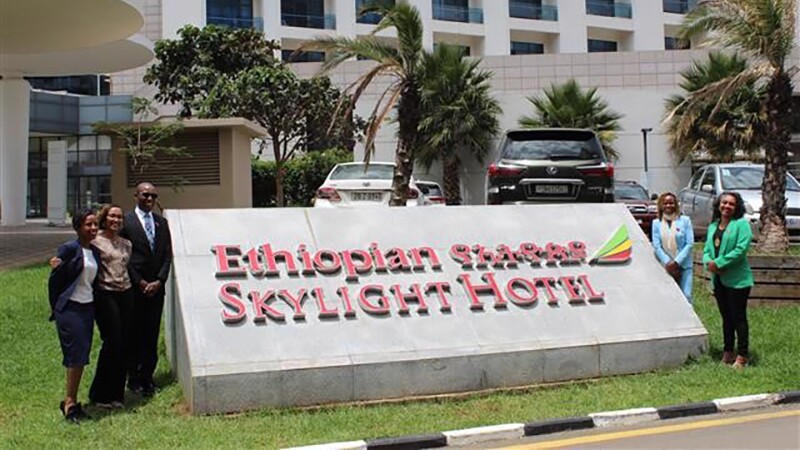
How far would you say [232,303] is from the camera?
6.89m

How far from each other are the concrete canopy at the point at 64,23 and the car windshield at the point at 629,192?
Result: 13.0 meters

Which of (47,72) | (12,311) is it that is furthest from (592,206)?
(47,72)

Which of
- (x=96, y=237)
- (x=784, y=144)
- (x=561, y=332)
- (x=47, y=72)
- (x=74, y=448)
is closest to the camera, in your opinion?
(x=74, y=448)

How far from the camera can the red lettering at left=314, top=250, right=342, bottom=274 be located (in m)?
7.45

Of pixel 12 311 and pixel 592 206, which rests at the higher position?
pixel 592 206

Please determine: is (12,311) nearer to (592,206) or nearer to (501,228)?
(501,228)

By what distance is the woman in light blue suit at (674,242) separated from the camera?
8.40 m

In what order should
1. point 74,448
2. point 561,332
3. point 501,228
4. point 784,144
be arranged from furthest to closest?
point 784,144
point 501,228
point 561,332
point 74,448

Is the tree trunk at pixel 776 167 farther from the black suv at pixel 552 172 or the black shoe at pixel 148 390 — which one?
the black shoe at pixel 148 390

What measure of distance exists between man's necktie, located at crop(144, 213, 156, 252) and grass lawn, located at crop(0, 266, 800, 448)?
134cm

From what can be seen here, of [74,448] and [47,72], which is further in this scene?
[47,72]

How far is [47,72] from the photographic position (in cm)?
2936

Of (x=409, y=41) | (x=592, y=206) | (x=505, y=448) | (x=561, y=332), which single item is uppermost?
(x=409, y=41)

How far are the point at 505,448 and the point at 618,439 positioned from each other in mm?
876
